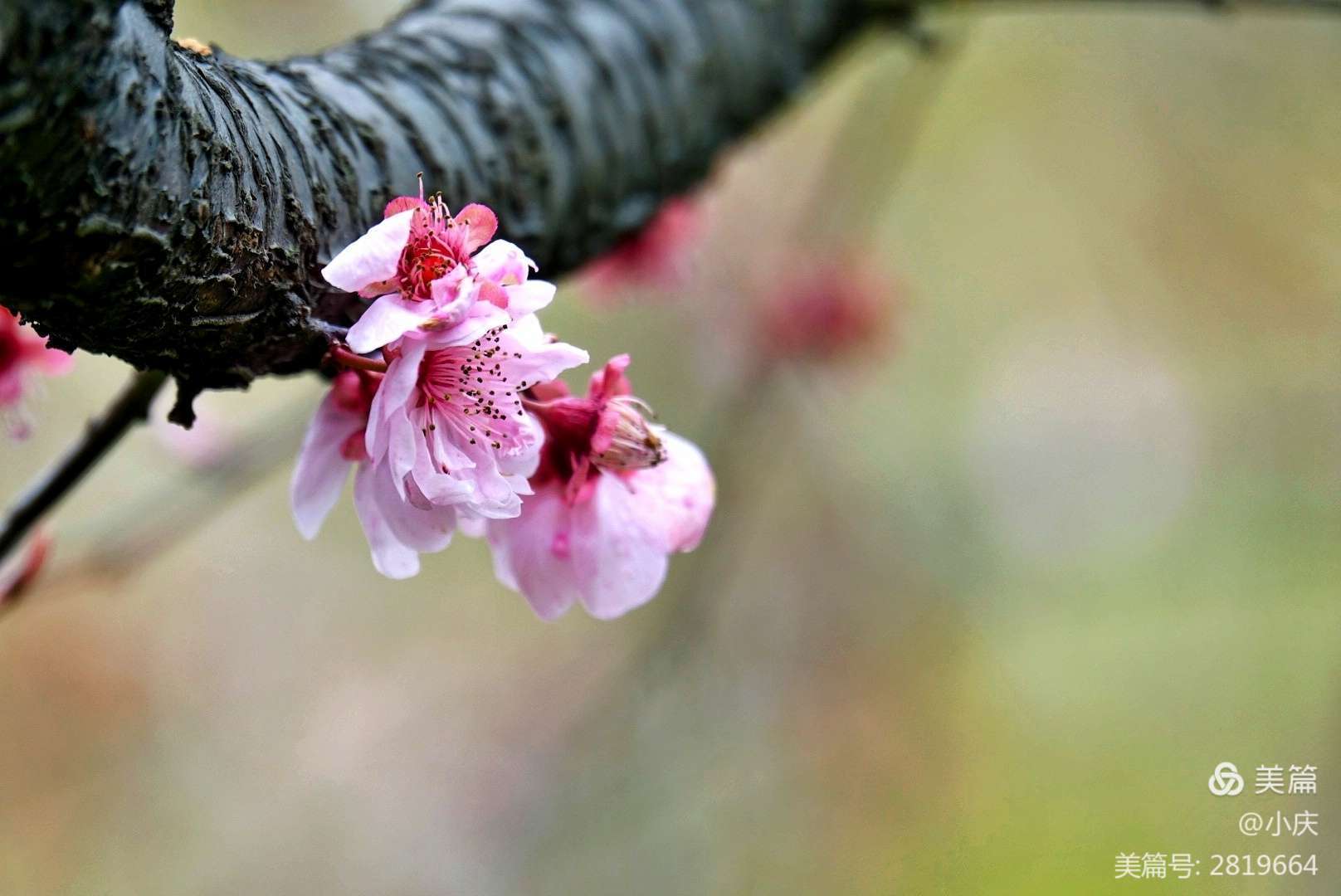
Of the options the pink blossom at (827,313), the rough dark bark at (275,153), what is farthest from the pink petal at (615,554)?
the pink blossom at (827,313)

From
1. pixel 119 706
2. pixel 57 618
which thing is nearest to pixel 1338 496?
pixel 119 706

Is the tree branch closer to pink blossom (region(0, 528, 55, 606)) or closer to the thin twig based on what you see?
the thin twig

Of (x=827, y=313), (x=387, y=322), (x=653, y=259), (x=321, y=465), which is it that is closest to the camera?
(x=387, y=322)

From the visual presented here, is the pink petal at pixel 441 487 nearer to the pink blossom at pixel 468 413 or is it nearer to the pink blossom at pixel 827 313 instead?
the pink blossom at pixel 468 413

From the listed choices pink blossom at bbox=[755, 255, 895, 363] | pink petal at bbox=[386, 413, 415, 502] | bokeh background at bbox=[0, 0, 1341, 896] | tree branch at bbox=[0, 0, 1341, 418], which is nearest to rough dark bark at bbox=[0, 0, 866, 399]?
tree branch at bbox=[0, 0, 1341, 418]

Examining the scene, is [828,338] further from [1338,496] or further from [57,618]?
[57,618]

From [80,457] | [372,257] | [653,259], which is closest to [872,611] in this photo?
[653,259]

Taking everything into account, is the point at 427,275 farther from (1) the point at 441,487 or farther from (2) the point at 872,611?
(2) the point at 872,611
